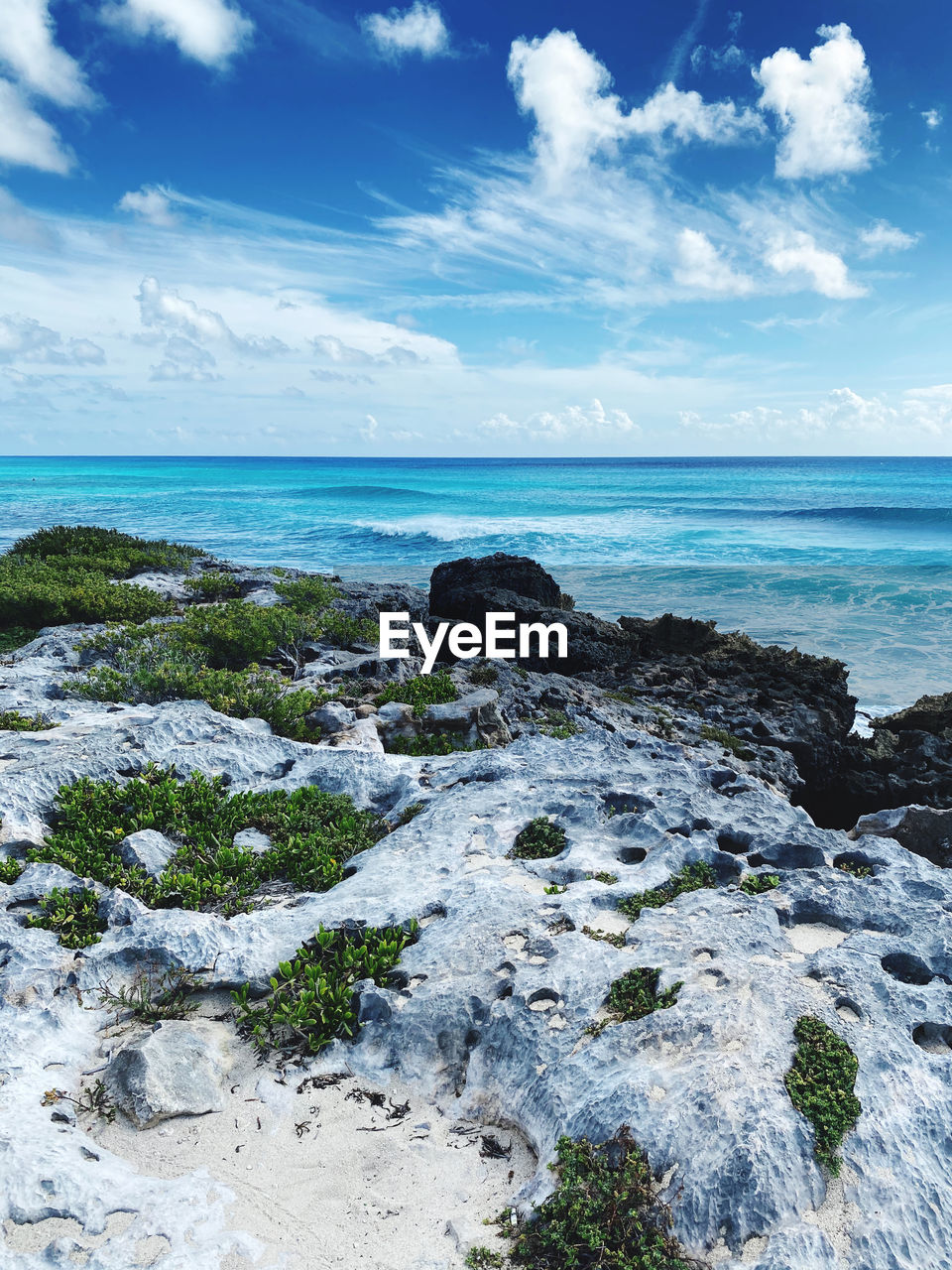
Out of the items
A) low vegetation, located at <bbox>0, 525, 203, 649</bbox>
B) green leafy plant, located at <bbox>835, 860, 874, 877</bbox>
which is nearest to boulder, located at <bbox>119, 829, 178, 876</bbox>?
green leafy plant, located at <bbox>835, 860, 874, 877</bbox>

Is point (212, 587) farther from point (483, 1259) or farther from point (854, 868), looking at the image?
point (483, 1259)

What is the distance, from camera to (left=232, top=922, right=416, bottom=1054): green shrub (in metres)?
4.98

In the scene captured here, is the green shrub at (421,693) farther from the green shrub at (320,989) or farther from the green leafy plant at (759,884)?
the green leafy plant at (759,884)

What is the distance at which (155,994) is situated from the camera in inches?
209

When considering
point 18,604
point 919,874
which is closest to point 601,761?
point 919,874

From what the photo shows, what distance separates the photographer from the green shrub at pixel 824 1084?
3.87 metres

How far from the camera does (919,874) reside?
6.27 m

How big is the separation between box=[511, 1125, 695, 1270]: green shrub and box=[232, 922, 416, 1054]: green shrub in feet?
5.80

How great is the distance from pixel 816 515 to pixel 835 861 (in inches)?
2476

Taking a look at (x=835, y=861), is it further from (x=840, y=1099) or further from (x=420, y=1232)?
(x=420, y=1232)

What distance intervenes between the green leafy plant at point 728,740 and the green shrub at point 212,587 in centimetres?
1174

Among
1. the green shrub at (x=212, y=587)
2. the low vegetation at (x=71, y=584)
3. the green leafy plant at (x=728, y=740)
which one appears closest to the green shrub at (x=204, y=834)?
the green leafy plant at (x=728, y=740)

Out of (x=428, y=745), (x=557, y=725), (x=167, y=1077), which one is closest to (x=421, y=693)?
(x=428, y=745)

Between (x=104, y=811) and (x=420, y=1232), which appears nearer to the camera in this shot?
(x=420, y=1232)
